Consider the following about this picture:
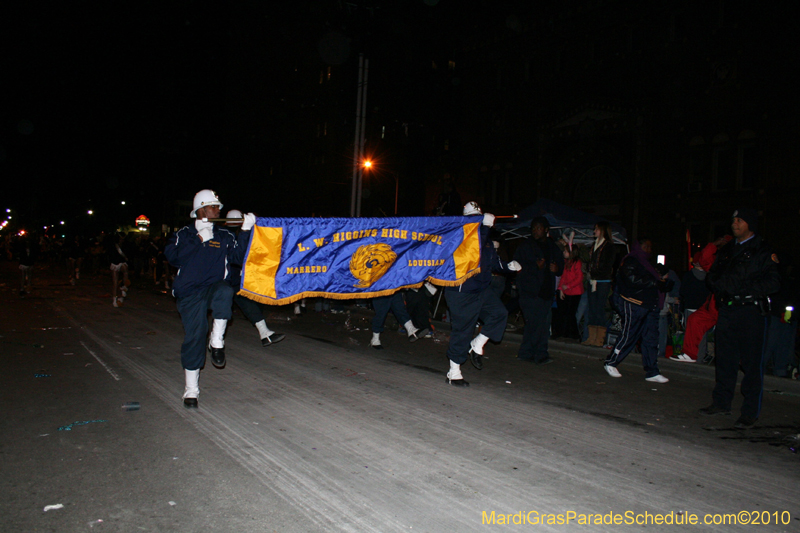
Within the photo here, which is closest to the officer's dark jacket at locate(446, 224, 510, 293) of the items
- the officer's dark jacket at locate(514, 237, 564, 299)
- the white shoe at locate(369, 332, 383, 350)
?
the officer's dark jacket at locate(514, 237, 564, 299)

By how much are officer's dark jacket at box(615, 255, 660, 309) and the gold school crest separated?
10.3ft

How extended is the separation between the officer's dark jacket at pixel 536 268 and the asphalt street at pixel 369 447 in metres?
1.20

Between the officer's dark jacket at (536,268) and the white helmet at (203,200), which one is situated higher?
the white helmet at (203,200)

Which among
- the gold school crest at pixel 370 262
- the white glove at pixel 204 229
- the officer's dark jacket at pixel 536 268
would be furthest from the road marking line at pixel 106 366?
the officer's dark jacket at pixel 536 268

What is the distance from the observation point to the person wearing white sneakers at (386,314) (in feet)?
31.5

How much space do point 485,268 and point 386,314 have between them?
2.95 m

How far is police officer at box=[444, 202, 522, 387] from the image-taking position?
691cm

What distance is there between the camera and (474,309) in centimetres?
709

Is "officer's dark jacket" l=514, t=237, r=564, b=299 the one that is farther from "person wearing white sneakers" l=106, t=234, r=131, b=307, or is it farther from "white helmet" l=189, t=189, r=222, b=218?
"person wearing white sneakers" l=106, t=234, r=131, b=307

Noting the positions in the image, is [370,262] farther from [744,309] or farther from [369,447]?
[744,309]

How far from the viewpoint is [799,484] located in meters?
4.14

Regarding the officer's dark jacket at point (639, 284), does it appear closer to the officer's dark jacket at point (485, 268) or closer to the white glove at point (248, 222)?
the officer's dark jacket at point (485, 268)

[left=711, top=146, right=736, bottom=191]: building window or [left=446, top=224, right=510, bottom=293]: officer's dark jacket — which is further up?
[left=711, top=146, right=736, bottom=191]: building window

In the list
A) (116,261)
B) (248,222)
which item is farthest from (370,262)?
(116,261)
